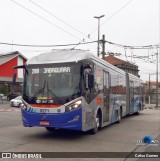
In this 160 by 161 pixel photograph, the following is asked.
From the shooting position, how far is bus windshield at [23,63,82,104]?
10.9 m

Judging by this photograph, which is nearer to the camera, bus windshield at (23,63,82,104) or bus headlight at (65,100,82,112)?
bus headlight at (65,100,82,112)

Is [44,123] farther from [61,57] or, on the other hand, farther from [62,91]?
[61,57]

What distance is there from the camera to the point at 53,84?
11.1m

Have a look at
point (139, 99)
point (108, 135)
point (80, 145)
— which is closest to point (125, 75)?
point (139, 99)

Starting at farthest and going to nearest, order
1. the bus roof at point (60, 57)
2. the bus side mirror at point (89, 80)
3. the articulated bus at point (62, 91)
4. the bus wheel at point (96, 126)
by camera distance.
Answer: the bus wheel at point (96, 126)
the bus roof at point (60, 57)
the bus side mirror at point (89, 80)
the articulated bus at point (62, 91)

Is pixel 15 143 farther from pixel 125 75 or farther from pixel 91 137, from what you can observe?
pixel 125 75

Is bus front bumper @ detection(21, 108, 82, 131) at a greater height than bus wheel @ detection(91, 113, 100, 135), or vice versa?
bus front bumper @ detection(21, 108, 82, 131)

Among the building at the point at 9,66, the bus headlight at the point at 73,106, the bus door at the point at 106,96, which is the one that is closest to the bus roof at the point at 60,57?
the bus headlight at the point at 73,106

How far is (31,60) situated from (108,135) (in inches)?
171

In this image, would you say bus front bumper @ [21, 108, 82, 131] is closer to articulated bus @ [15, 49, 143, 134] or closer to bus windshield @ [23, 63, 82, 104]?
articulated bus @ [15, 49, 143, 134]

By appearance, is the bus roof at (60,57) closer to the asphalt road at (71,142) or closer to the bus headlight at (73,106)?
the bus headlight at (73,106)

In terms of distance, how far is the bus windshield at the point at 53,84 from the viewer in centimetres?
1085

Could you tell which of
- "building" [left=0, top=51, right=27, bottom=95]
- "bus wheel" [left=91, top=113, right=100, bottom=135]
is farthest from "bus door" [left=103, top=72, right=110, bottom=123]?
"building" [left=0, top=51, right=27, bottom=95]

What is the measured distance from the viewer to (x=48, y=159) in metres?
7.96
